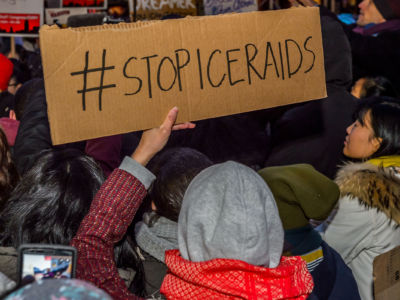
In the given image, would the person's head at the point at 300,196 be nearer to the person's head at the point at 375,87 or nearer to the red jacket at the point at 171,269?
the red jacket at the point at 171,269

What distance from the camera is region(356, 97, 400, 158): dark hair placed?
8.29ft

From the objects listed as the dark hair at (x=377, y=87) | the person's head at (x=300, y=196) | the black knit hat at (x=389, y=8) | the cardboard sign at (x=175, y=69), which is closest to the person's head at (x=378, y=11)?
the black knit hat at (x=389, y=8)

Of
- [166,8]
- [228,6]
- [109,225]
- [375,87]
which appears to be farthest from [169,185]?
[375,87]

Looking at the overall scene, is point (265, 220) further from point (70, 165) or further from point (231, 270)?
point (70, 165)

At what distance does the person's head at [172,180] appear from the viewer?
1760 millimetres

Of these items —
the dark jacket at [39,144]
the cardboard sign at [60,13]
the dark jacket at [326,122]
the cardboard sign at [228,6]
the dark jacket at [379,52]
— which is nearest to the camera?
the dark jacket at [39,144]

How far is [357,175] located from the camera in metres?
2.27

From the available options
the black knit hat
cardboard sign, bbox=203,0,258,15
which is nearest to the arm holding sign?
cardboard sign, bbox=203,0,258,15

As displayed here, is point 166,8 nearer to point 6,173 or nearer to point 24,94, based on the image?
point 24,94

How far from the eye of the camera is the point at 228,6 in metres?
3.47

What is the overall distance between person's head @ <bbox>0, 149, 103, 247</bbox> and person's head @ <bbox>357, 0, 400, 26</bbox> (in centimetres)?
324

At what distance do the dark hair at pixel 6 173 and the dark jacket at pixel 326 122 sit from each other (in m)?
1.50

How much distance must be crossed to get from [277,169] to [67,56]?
919mm

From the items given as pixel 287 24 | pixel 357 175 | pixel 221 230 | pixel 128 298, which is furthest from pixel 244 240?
pixel 357 175
